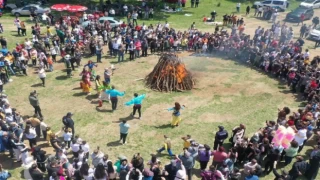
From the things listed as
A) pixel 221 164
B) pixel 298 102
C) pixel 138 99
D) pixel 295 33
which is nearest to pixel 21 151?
pixel 138 99

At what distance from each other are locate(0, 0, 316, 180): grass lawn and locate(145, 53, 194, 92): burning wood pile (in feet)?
1.79

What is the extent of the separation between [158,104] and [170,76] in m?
2.29

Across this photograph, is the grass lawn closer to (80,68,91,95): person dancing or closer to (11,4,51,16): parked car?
(80,68,91,95): person dancing

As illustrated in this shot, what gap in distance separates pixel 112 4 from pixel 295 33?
19629mm

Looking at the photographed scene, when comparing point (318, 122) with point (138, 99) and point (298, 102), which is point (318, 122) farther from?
point (138, 99)

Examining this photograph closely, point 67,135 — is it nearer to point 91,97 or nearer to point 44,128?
point 44,128

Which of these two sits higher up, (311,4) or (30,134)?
(311,4)

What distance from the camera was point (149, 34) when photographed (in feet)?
84.5

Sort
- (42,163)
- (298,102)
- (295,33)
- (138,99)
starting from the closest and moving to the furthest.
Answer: (42,163)
(138,99)
(298,102)
(295,33)

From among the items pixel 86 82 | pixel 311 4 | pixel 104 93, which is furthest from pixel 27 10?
pixel 311 4

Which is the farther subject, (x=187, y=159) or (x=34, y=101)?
(x=34, y=101)

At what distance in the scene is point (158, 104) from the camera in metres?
18.2

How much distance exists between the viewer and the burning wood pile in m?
19.7

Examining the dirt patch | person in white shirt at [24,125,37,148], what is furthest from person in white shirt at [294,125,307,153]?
person in white shirt at [24,125,37,148]
